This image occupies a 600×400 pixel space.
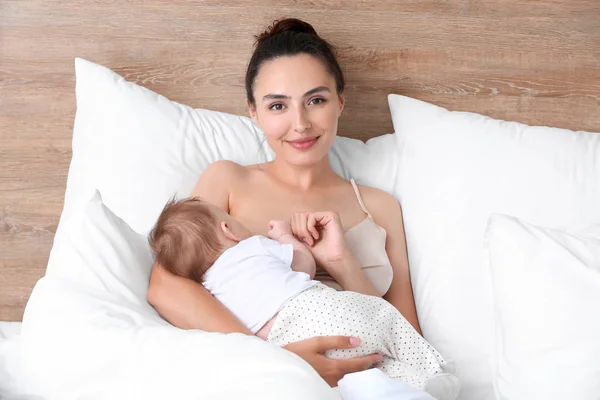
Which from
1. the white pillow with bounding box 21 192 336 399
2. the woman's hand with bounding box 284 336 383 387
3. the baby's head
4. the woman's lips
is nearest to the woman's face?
the woman's lips

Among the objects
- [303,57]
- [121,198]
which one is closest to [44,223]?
[121,198]

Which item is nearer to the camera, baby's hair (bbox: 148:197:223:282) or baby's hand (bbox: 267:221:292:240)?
baby's hair (bbox: 148:197:223:282)

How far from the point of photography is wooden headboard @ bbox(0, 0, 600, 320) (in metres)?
2.11

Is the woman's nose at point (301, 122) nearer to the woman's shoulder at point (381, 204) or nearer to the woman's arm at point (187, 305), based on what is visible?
the woman's shoulder at point (381, 204)

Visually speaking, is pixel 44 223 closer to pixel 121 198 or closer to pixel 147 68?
pixel 121 198

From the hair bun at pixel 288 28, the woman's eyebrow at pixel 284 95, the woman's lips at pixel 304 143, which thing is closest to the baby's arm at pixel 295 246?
the woman's lips at pixel 304 143

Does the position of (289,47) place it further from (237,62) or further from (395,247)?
(395,247)

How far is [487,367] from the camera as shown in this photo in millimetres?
1648

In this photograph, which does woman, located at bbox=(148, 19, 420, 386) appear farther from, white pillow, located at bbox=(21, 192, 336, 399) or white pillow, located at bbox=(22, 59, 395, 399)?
white pillow, located at bbox=(21, 192, 336, 399)

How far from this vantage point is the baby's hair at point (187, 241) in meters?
1.54

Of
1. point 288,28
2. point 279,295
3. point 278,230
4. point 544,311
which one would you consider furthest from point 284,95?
point 544,311

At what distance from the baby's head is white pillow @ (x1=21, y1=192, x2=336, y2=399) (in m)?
0.07

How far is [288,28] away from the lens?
1950 millimetres

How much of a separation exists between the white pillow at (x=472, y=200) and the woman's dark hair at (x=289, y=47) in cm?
31
